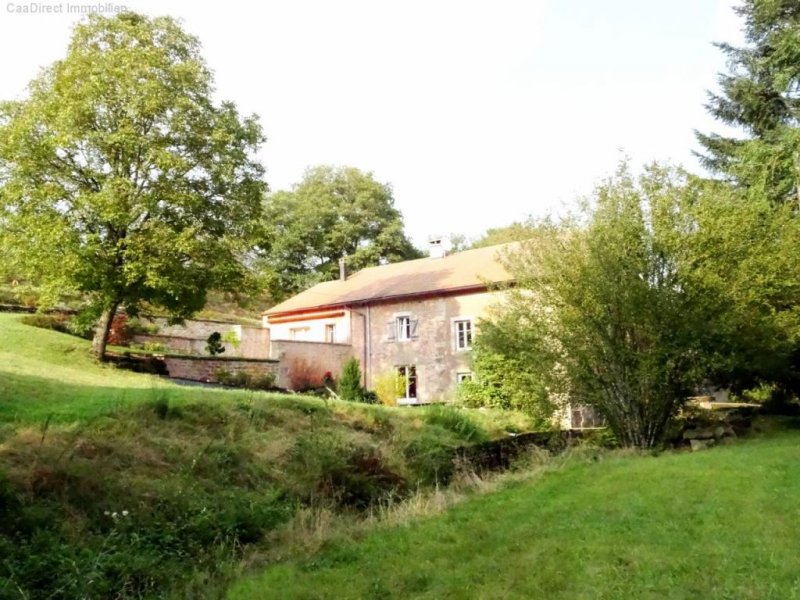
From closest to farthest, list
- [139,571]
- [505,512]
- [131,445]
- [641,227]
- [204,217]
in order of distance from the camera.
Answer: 1. [139,571]
2. [505,512]
3. [131,445]
4. [641,227]
5. [204,217]

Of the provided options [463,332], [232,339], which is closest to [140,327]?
[232,339]

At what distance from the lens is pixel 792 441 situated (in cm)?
1282

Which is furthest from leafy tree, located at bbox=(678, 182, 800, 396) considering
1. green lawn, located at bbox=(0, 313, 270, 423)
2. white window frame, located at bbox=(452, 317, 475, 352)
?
white window frame, located at bbox=(452, 317, 475, 352)

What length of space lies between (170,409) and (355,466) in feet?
11.1

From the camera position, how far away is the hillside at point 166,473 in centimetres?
654

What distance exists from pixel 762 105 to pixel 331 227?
96.9 ft

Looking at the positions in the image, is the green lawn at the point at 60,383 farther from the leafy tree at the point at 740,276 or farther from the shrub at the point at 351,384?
the leafy tree at the point at 740,276

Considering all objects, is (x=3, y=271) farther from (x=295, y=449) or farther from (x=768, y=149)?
(x=768, y=149)

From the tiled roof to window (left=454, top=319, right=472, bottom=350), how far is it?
53.6 inches

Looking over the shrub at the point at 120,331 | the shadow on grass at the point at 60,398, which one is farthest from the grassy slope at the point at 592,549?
the shrub at the point at 120,331

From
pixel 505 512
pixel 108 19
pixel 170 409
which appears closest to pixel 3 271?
pixel 108 19

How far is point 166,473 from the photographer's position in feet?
29.9

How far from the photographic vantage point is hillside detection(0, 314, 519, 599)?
21.4 ft

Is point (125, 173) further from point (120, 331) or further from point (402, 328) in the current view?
point (402, 328)
